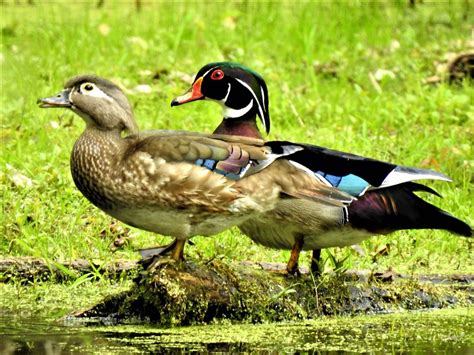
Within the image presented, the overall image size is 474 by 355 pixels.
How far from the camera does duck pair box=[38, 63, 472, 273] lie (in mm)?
5086

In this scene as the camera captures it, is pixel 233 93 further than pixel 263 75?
No

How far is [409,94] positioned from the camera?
927 cm

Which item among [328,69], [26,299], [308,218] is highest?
[328,69]

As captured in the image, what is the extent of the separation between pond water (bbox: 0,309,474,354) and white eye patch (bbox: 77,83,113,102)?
0.98m

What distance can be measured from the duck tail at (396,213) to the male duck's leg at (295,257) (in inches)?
10.0

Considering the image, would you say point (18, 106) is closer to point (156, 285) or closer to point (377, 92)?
point (377, 92)

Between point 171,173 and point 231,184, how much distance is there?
27 cm

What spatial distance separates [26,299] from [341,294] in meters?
1.46

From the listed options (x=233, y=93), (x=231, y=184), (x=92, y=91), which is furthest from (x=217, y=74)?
(x=231, y=184)

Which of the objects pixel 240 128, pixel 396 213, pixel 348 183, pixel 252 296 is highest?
pixel 240 128

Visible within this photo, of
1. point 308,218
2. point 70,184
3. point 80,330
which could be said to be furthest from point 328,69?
point 80,330

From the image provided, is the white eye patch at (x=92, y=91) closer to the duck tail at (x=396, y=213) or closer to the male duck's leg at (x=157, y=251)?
the male duck's leg at (x=157, y=251)

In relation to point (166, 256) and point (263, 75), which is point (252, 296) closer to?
point (166, 256)

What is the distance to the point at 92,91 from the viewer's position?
5.38m
